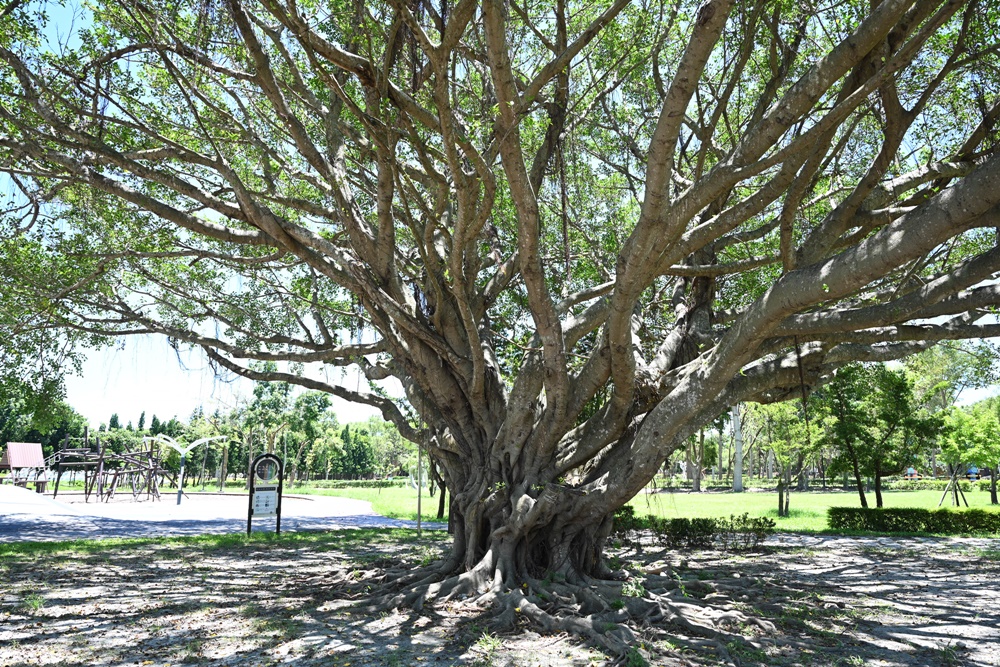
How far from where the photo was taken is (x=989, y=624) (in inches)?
237

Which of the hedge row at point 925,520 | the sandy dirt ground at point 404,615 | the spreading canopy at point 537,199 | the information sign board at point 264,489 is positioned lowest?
the hedge row at point 925,520

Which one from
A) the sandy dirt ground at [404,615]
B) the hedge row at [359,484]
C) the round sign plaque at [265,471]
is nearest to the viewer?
the sandy dirt ground at [404,615]

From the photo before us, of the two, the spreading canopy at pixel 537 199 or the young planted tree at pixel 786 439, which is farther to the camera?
the young planted tree at pixel 786 439

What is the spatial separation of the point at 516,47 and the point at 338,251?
12.9 ft

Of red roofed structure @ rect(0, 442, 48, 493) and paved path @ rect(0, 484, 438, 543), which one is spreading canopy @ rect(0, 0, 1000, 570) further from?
red roofed structure @ rect(0, 442, 48, 493)

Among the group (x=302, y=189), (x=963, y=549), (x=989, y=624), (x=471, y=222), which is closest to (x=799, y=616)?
(x=989, y=624)

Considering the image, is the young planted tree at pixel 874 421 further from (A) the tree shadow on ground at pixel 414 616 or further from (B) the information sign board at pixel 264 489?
(B) the information sign board at pixel 264 489

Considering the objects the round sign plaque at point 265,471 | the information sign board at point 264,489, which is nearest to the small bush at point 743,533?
the information sign board at point 264,489

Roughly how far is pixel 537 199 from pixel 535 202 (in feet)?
8.23

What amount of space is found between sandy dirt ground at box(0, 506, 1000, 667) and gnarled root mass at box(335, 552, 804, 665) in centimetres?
4

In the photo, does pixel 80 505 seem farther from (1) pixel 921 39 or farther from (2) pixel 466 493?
(1) pixel 921 39

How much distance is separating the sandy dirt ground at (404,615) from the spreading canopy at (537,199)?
1.66 meters

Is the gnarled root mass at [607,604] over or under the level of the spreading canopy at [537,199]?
under

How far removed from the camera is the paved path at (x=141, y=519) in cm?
1407
